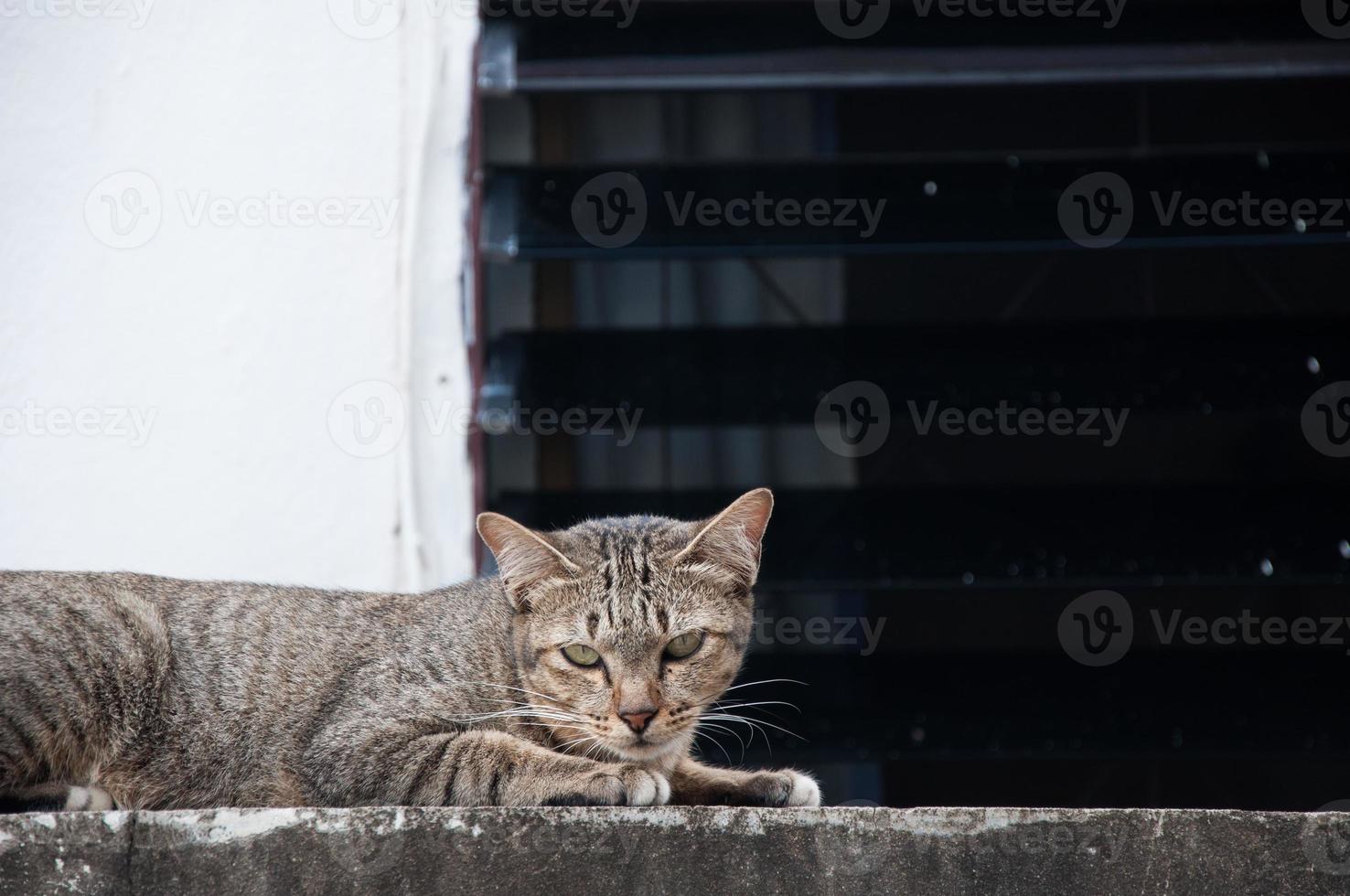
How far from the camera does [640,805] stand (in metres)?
2.12

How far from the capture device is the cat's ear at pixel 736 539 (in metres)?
2.68

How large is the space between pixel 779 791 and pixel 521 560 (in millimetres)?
686

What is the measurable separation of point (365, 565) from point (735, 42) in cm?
169

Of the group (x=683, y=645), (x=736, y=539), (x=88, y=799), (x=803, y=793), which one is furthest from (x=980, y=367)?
(x=88, y=799)

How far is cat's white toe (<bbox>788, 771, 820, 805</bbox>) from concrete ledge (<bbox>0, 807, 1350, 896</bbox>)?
62cm

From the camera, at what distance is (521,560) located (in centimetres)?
268

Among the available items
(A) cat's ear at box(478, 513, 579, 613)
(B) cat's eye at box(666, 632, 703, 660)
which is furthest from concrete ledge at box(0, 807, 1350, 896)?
(A) cat's ear at box(478, 513, 579, 613)

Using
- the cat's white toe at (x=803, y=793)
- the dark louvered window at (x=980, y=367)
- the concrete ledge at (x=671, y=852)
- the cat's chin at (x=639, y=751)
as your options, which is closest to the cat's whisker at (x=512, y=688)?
the cat's chin at (x=639, y=751)

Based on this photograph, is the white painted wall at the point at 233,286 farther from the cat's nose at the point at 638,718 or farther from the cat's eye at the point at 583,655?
the cat's nose at the point at 638,718

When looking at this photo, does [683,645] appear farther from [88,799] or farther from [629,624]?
[88,799]

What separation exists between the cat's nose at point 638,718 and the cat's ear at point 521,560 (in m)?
0.33

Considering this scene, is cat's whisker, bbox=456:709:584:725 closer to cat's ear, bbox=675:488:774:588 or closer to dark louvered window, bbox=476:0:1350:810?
cat's ear, bbox=675:488:774:588

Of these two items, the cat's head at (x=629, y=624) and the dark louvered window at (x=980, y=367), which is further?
the dark louvered window at (x=980, y=367)

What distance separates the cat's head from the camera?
2.52 meters
